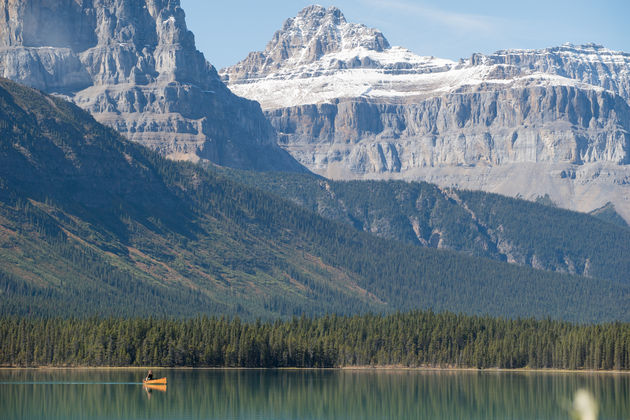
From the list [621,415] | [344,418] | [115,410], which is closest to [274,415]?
[344,418]

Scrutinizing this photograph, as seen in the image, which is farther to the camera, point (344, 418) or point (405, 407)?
point (405, 407)

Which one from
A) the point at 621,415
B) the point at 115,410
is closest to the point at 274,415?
the point at 115,410

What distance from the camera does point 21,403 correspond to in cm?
18988

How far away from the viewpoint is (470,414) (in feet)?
619

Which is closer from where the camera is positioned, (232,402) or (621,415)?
(621,415)

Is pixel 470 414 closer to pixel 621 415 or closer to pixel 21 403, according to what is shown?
pixel 621 415

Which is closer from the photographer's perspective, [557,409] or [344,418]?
[344,418]

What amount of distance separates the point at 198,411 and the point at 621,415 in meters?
59.8

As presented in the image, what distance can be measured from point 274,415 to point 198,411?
38.7ft

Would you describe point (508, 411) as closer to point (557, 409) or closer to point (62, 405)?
point (557, 409)

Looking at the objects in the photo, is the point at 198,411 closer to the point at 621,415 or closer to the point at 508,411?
the point at 508,411

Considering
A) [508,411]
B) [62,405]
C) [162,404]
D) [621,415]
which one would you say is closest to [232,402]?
[162,404]

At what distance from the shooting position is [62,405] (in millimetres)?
189750

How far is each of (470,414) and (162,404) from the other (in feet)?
150
